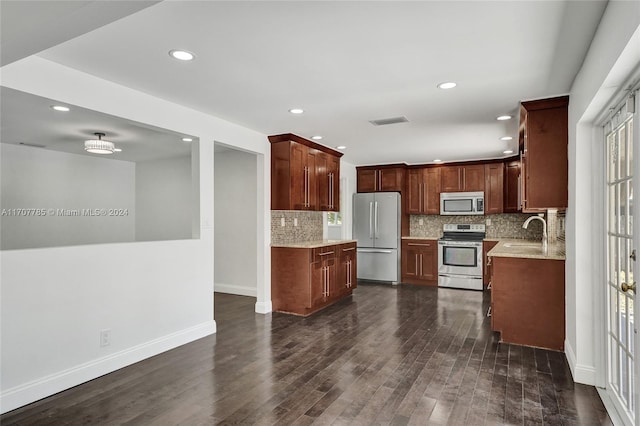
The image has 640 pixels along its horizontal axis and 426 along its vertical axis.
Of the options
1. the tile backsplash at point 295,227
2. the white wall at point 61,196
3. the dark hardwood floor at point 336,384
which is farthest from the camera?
the white wall at point 61,196

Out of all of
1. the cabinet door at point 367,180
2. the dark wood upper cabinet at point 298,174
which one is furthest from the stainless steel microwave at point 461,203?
the dark wood upper cabinet at point 298,174

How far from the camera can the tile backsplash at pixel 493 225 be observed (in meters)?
6.87

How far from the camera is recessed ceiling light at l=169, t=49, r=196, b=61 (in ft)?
8.25

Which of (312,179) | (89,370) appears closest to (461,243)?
(312,179)

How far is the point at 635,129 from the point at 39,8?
280cm

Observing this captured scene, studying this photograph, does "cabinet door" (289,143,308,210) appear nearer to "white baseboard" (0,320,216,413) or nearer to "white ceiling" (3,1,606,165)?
"white ceiling" (3,1,606,165)

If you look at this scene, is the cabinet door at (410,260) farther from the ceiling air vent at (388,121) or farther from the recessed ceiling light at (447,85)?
the recessed ceiling light at (447,85)

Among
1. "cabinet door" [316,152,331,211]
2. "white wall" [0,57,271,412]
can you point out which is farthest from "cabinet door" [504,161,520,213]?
"white wall" [0,57,271,412]

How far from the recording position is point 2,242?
5.51 meters

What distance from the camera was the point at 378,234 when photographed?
7.33 meters

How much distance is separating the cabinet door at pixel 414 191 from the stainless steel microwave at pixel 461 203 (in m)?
0.44

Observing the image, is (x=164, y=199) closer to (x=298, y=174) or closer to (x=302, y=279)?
(x=298, y=174)

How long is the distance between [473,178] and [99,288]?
6.36m

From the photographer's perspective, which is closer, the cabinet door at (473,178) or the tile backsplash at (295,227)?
the tile backsplash at (295,227)
